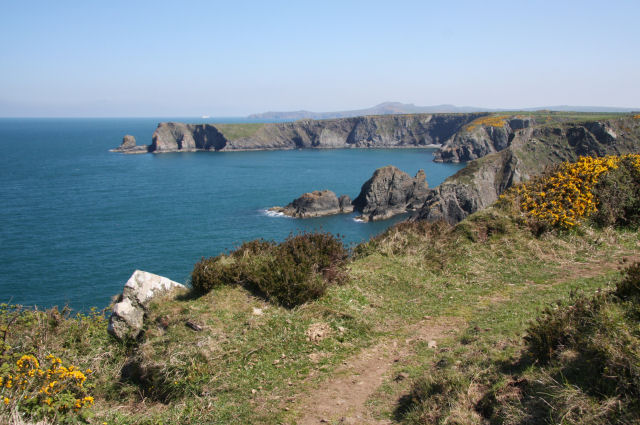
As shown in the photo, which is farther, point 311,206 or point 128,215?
point 311,206

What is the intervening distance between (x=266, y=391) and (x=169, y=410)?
1.39 metres

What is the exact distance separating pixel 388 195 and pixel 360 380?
64.7 metres

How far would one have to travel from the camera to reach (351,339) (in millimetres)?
7320

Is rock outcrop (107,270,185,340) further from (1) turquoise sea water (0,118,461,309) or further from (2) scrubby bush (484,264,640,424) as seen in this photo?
(2) scrubby bush (484,264,640,424)

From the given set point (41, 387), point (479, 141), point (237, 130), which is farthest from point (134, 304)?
point (237, 130)

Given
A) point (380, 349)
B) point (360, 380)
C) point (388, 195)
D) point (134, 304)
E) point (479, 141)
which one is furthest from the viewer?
point (479, 141)

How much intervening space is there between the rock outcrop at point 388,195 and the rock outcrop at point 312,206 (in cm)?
538

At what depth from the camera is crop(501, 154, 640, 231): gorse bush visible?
11828mm

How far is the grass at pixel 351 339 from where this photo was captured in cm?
533

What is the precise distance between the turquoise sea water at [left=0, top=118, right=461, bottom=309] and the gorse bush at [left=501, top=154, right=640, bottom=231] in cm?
1070

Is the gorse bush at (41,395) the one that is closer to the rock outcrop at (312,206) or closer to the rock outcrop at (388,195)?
the rock outcrop at (312,206)

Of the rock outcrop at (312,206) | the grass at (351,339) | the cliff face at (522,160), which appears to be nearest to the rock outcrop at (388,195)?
the rock outcrop at (312,206)

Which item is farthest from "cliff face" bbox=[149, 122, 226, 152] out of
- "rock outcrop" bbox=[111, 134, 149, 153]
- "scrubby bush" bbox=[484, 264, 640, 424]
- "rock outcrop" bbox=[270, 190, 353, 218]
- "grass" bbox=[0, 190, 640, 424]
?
"scrubby bush" bbox=[484, 264, 640, 424]

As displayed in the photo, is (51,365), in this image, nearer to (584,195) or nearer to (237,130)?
(584,195)
